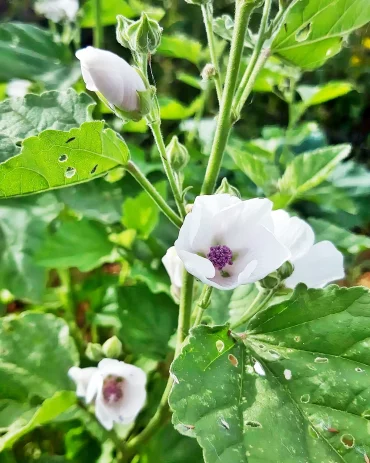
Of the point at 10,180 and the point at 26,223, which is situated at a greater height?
the point at 10,180

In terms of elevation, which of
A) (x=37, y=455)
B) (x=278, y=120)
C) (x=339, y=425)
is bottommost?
(x=278, y=120)

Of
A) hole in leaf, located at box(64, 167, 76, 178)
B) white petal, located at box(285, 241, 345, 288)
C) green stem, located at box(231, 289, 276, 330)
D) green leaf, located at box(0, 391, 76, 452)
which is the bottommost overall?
green leaf, located at box(0, 391, 76, 452)

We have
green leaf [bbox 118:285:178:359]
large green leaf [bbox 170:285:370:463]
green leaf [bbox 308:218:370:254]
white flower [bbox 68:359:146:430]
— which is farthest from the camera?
green leaf [bbox 308:218:370:254]

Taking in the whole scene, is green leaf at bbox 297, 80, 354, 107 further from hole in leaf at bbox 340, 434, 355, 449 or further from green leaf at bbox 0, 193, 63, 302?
hole in leaf at bbox 340, 434, 355, 449

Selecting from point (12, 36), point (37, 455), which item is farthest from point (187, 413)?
point (12, 36)

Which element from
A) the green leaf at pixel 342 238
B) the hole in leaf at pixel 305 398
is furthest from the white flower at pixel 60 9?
the hole in leaf at pixel 305 398

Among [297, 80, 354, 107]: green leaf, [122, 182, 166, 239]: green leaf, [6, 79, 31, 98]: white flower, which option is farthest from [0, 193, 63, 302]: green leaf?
[297, 80, 354, 107]: green leaf

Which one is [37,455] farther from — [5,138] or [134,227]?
[5,138]
